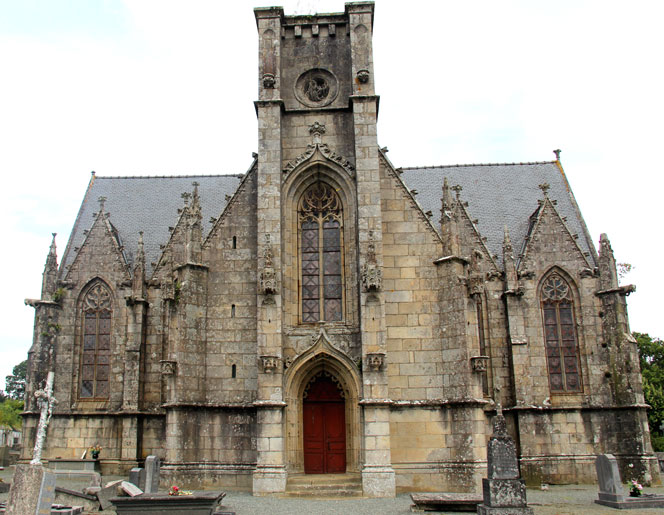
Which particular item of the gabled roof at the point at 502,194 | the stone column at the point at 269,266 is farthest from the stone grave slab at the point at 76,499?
the gabled roof at the point at 502,194

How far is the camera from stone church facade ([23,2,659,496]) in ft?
61.7

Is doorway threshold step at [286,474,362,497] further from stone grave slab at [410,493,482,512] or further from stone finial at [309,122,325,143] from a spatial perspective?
stone finial at [309,122,325,143]

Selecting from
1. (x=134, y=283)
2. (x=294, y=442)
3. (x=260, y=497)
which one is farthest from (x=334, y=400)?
(x=134, y=283)

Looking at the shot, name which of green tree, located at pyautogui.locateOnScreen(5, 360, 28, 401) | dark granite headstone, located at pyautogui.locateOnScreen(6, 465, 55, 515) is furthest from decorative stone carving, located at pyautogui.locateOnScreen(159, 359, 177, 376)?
green tree, located at pyautogui.locateOnScreen(5, 360, 28, 401)

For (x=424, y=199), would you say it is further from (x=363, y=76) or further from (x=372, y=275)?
(x=372, y=275)

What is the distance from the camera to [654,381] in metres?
34.1

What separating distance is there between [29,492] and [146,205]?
19.9 metres

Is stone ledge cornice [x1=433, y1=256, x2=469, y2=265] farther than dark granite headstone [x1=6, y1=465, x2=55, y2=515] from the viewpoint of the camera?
Yes

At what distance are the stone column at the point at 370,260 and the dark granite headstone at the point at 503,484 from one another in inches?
191

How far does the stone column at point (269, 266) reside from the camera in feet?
59.3

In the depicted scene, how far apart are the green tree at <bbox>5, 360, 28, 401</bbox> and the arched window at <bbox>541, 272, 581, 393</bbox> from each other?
232 ft

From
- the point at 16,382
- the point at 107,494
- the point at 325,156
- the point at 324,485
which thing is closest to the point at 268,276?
the point at 325,156

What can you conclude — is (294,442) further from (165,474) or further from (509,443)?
(509,443)

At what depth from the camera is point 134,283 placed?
24031 mm
